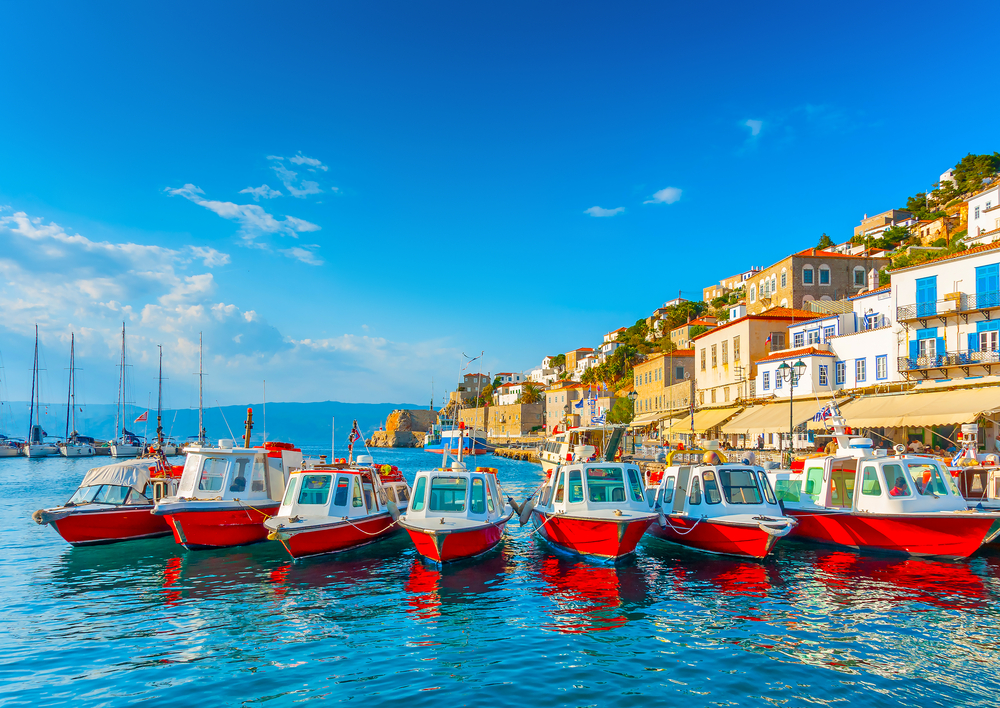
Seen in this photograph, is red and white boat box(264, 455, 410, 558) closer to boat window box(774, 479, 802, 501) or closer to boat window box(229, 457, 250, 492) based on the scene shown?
boat window box(229, 457, 250, 492)

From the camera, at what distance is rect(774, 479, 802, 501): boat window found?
22.9m

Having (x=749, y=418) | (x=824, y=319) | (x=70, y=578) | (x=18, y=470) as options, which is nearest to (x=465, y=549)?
(x=70, y=578)

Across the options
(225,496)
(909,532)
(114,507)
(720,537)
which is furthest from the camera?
(114,507)

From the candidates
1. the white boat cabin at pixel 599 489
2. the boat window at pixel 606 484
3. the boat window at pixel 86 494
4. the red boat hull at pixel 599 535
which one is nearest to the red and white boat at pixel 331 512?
the white boat cabin at pixel 599 489

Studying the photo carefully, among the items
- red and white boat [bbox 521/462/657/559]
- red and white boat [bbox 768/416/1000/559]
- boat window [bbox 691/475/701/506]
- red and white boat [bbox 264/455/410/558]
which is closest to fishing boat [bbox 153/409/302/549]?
red and white boat [bbox 264/455/410/558]

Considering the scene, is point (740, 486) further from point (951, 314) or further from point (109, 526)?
point (951, 314)

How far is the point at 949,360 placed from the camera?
36.5 meters

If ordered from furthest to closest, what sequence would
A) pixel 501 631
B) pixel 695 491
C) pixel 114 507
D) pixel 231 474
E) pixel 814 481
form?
pixel 114 507
pixel 814 481
pixel 231 474
pixel 695 491
pixel 501 631

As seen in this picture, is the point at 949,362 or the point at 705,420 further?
the point at 705,420

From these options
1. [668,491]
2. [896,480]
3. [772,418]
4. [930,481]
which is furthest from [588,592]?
[772,418]

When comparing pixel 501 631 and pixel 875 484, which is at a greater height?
pixel 875 484

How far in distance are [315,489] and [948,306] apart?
37011mm

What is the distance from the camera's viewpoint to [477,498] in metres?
19.1

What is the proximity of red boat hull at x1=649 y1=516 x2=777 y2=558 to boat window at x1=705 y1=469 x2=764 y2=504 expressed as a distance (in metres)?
1.18
